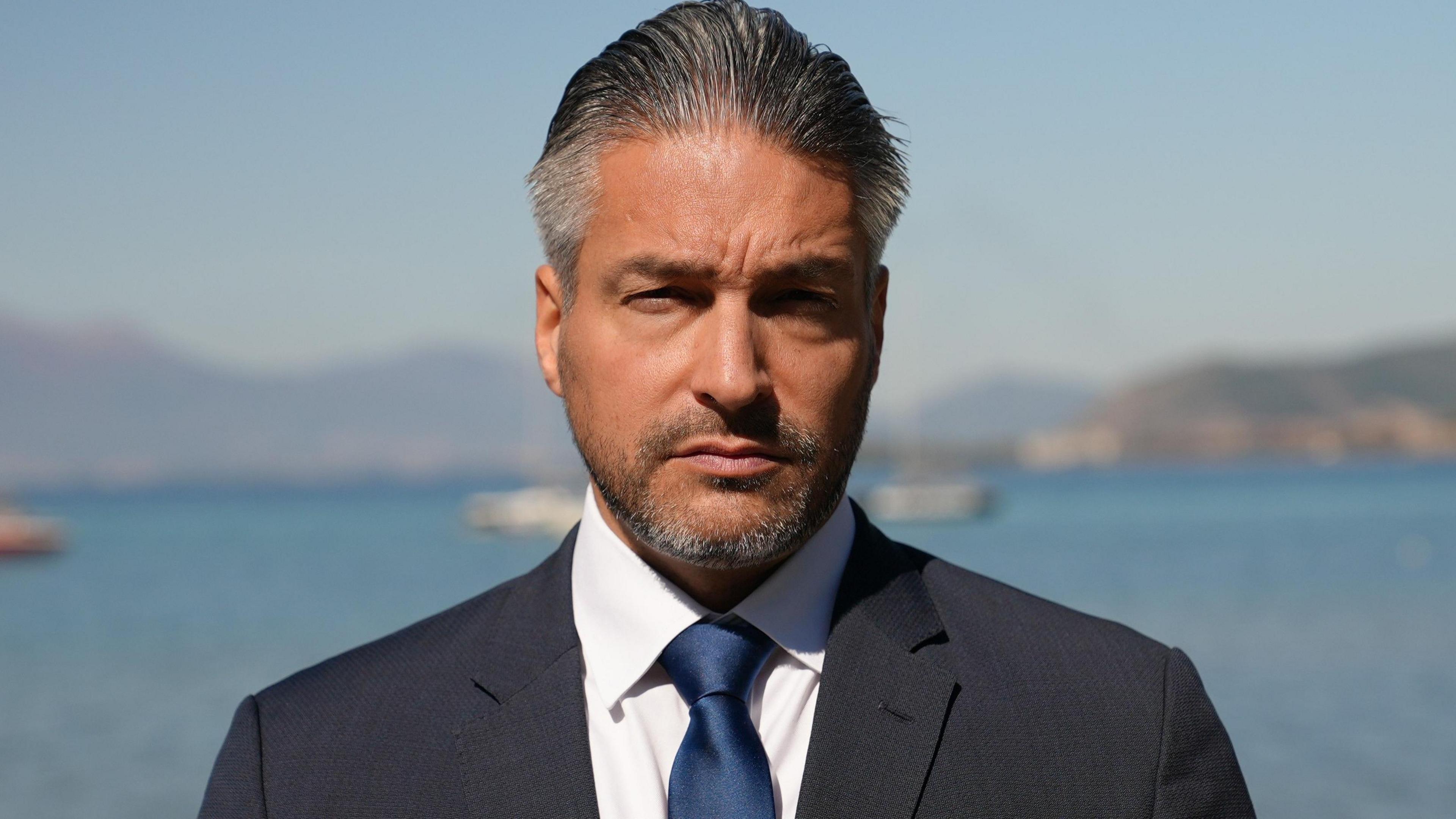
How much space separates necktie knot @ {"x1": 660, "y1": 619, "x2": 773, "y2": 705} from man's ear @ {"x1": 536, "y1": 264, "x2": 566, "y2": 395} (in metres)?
0.55

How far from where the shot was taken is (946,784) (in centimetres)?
240

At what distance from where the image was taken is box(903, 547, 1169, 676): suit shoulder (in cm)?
259

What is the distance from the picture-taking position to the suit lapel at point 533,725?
237 centimetres

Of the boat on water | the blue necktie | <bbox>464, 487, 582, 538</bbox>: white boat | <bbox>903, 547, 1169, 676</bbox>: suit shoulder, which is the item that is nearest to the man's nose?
the blue necktie

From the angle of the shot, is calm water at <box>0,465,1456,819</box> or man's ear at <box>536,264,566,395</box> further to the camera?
calm water at <box>0,465,1456,819</box>

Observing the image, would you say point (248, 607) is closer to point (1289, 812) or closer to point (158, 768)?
point (158, 768)

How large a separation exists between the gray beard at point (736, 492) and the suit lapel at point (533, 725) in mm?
305

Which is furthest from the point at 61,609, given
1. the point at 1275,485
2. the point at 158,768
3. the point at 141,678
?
the point at 1275,485

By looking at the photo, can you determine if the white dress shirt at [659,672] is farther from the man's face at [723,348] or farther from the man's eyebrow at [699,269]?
the man's eyebrow at [699,269]

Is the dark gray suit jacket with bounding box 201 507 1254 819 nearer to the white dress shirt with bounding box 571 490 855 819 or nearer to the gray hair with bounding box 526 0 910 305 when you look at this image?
the white dress shirt with bounding box 571 490 855 819

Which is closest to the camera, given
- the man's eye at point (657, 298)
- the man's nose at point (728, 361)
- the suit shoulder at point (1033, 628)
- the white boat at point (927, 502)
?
the man's nose at point (728, 361)

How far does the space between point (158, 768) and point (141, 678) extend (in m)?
11.5

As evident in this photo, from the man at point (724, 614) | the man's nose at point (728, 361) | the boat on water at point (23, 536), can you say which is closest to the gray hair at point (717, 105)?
the man at point (724, 614)

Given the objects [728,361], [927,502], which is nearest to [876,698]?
[728,361]
